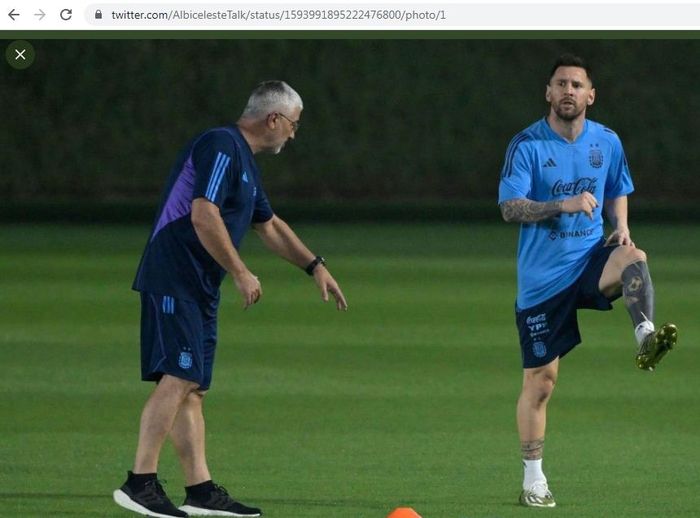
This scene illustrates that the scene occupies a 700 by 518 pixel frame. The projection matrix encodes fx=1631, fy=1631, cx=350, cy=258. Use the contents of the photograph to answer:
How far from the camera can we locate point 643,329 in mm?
7141

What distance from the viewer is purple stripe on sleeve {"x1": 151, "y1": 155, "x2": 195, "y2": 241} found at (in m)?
7.10

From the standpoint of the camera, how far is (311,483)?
8.12 meters

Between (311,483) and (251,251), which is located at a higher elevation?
(251,251)

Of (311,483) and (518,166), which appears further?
(311,483)

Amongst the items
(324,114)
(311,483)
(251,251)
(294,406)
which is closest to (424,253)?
(251,251)

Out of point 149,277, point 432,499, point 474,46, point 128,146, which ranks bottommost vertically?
point 432,499

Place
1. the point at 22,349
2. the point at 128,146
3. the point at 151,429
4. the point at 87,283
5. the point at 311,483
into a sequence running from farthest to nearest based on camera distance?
the point at 128,146
the point at 87,283
the point at 22,349
the point at 311,483
the point at 151,429

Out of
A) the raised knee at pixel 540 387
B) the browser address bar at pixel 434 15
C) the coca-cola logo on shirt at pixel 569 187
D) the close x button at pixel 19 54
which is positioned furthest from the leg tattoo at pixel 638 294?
the close x button at pixel 19 54

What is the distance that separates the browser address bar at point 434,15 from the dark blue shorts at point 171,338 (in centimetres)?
1030

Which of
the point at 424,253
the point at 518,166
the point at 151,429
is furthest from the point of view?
the point at 424,253

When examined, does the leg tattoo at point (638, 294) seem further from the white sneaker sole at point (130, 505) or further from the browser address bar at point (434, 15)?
the browser address bar at point (434, 15)

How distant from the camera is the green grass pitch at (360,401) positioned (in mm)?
7930

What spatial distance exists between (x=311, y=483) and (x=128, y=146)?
2262 centimetres

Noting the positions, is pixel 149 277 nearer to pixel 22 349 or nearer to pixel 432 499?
pixel 432 499
